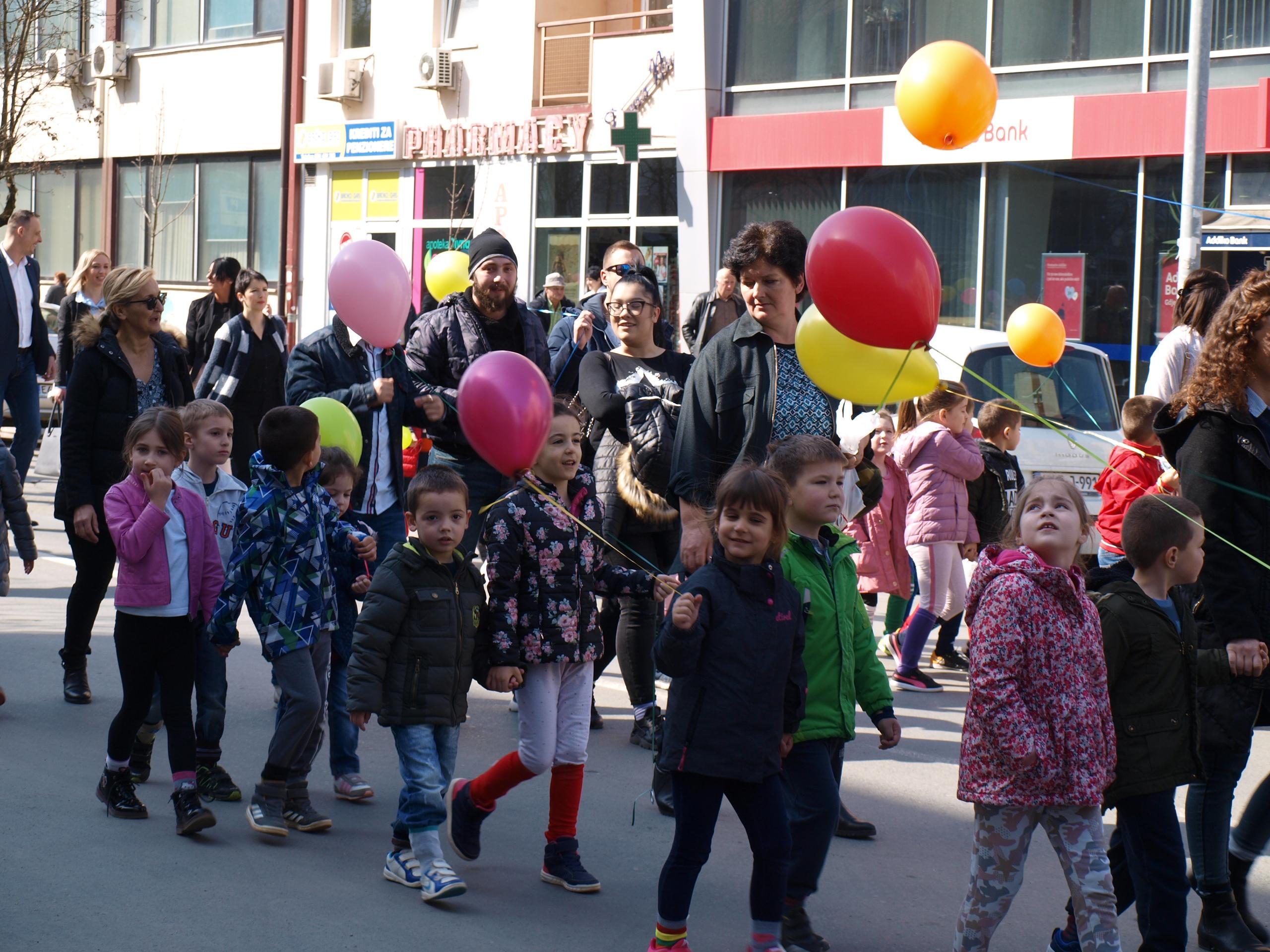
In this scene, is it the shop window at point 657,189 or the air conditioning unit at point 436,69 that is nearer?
the shop window at point 657,189

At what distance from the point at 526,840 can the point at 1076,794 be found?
231cm

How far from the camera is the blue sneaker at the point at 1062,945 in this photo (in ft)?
13.9

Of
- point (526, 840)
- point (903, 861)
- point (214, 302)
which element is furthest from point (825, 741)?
point (214, 302)

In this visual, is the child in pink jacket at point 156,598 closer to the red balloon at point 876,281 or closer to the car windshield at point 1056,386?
the red balloon at point 876,281

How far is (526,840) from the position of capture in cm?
555

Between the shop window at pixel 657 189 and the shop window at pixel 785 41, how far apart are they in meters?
1.81

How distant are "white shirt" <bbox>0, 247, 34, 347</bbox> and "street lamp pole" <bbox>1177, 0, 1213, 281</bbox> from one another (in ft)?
30.0

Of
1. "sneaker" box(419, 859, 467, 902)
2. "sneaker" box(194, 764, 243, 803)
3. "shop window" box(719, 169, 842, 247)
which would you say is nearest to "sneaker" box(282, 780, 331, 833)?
"sneaker" box(194, 764, 243, 803)

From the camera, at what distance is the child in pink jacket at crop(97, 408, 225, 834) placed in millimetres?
5426

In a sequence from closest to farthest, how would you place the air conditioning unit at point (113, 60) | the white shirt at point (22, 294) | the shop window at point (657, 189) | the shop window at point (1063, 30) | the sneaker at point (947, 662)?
the sneaker at point (947, 662) → the white shirt at point (22, 294) → the shop window at point (1063, 30) → the shop window at point (657, 189) → the air conditioning unit at point (113, 60)

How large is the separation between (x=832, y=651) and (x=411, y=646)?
138 cm

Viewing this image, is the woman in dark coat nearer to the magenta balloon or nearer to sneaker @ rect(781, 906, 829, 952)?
sneaker @ rect(781, 906, 829, 952)

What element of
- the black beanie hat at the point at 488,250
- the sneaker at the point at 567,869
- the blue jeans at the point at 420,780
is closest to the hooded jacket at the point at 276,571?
the blue jeans at the point at 420,780

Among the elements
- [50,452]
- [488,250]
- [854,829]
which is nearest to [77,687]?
[488,250]
